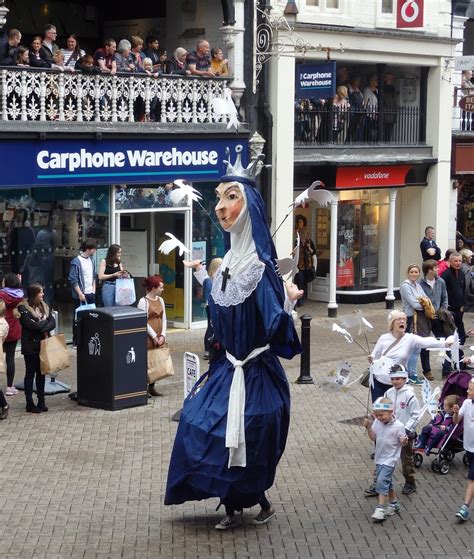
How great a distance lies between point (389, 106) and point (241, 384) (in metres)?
16.2

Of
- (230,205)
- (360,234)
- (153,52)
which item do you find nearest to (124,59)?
(153,52)

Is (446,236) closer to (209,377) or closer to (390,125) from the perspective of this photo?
(390,125)

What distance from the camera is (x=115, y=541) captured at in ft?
31.9

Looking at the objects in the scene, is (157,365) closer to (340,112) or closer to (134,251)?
(134,251)

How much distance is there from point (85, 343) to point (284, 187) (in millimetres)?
8372

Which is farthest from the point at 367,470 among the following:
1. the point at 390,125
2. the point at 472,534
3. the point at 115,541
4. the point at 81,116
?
the point at 390,125

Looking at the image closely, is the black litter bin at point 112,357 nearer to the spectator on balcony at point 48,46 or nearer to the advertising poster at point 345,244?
the spectator on balcony at point 48,46

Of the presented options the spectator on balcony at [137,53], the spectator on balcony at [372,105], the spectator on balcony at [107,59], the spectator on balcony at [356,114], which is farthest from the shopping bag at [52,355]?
the spectator on balcony at [372,105]

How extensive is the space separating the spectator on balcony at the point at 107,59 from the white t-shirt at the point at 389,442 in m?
10.1

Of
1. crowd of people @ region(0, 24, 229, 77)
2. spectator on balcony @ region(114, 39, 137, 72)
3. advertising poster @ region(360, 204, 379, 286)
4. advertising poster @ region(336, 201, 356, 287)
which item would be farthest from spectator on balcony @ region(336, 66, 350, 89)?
spectator on balcony @ region(114, 39, 137, 72)

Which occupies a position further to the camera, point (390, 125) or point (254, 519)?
point (390, 125)

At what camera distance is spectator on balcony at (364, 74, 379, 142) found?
24.3 metres

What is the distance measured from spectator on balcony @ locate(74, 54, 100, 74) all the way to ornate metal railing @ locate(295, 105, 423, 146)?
16.9 feet

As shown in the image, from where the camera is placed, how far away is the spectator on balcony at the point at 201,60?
20.7 meters
